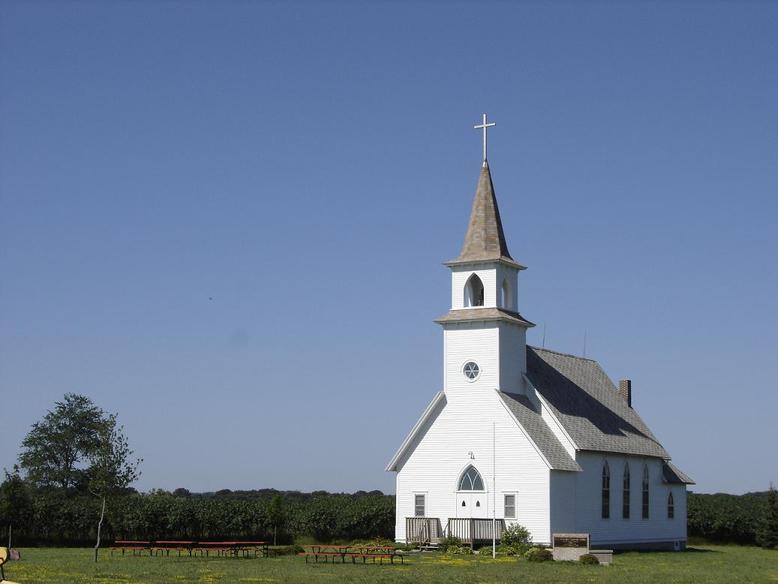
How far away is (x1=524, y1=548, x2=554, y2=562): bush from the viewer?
45250mm

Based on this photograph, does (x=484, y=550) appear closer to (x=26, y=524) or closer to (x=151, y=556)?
(x=151, y=556)

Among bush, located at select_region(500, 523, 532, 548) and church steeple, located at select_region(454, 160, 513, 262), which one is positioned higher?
church steeple, located at select_region(454, 160, 513, 262)

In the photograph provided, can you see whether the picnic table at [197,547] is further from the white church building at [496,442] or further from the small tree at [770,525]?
the small tree at [770,525]

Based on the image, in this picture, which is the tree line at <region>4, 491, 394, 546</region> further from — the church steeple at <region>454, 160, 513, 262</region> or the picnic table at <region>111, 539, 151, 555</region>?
the church steeple at <region>454, 160, 513, 262</region>

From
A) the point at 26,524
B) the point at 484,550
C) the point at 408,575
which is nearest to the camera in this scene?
the point at 408,575

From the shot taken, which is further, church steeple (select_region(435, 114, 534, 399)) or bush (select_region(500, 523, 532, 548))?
church steeple (select_region(435, 114, 534, 399))

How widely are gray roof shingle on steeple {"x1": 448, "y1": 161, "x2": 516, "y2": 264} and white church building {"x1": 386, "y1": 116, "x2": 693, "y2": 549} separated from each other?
0.05m

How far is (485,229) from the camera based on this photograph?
54.5m

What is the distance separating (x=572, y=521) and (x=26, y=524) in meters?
28.6

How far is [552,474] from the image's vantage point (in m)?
50.0

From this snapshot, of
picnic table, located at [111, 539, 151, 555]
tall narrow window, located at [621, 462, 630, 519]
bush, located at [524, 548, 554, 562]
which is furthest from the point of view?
tall narrow window, located at [621, 462, 630, 519]

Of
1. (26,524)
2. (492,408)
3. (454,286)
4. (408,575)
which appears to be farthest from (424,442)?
(26,524)

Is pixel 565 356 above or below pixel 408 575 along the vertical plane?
above

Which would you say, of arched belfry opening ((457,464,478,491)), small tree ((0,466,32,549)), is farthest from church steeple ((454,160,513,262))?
small tree ((0,466,32,549))
